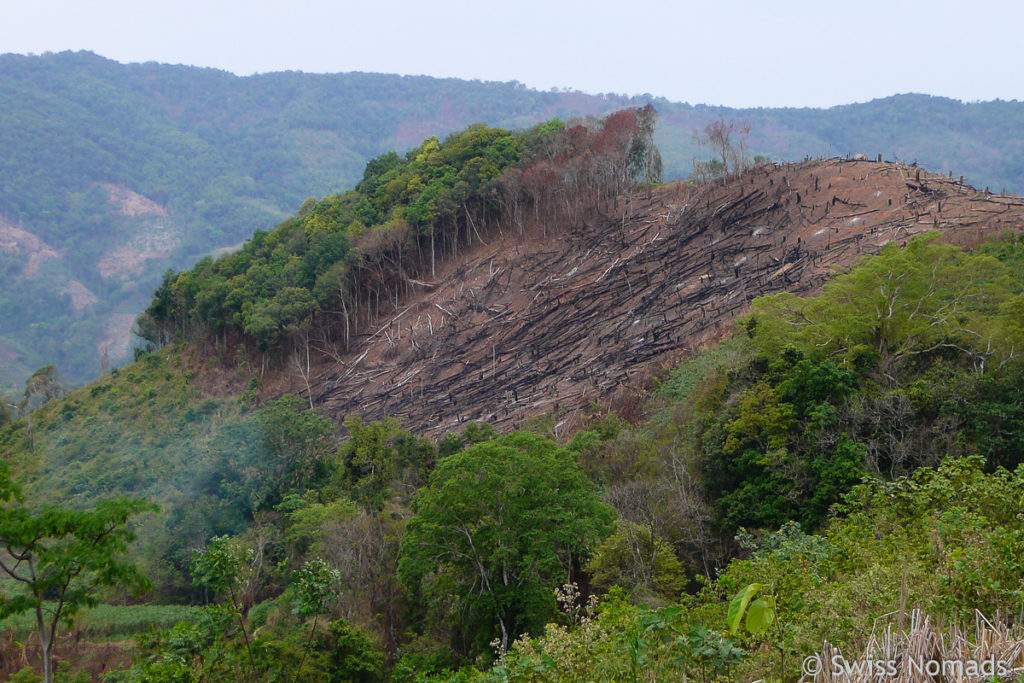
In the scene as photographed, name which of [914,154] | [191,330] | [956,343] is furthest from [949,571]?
[914,154]

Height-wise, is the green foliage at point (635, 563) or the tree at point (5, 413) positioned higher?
the green foliage at point (635, 563)

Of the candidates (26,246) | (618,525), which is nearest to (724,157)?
(618,525)

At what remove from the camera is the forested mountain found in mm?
91000

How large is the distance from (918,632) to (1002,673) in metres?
0.43

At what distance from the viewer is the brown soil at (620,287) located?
2788 cm

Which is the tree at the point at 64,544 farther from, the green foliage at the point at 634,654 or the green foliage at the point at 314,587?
the green foliage at the point at 634,654

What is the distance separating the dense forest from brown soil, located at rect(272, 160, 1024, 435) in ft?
7.26

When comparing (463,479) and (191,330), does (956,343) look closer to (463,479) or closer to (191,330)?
(463,479)

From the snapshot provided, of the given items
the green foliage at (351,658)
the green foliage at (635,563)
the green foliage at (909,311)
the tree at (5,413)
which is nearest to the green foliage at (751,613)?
the green foliage at (351,658)

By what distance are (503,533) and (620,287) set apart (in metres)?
19.3

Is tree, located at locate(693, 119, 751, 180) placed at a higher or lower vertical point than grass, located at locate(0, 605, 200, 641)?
higher

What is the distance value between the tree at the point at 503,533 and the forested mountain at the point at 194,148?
64376 millimetres

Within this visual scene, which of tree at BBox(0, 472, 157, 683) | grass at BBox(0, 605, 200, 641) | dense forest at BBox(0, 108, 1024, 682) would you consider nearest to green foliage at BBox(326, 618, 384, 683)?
dense forest at BBox(0, 108, 1024, 682)

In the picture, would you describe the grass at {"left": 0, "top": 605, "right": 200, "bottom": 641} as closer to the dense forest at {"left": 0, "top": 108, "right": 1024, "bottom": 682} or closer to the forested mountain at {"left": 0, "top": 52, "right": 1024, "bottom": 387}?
the dense forest at {"left": 0, "top": 108, "right": 1024, "bottom": 682}
